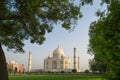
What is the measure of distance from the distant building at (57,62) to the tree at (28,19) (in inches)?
4689

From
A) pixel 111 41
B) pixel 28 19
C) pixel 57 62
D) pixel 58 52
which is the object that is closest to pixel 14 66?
pixel 57 62

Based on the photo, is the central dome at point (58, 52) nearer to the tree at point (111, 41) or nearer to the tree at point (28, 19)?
the tree at point (28, 19)

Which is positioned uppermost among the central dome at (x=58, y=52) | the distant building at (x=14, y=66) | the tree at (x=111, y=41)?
the central dome at (x=58, y=52)

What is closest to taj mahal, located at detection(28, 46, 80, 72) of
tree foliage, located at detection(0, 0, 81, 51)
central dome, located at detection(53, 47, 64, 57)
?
central dome, located at detection(53, 47, 64, 57)

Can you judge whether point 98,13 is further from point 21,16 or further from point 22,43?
point 22,43

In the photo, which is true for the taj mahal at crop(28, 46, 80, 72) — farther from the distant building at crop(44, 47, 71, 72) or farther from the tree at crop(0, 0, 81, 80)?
the tree at crop(0, 0, 81, 80)

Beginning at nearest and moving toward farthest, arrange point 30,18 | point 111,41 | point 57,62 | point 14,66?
point 111,41, point 30,18, point 57,62, point 14,66

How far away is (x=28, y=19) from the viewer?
45.9 ft

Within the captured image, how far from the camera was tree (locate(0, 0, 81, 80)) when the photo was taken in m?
13.3

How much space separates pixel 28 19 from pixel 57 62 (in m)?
128

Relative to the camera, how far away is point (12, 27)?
1662 cm

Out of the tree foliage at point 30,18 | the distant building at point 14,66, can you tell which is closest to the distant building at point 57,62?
the distant building at point 14,66

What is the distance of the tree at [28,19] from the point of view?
13305 mm

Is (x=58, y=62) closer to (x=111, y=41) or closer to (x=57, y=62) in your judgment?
(x=57, y=62)
